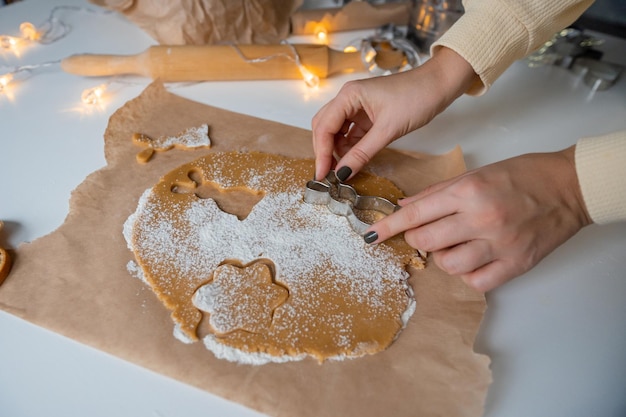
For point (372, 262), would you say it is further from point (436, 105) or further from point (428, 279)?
point (436, 105)

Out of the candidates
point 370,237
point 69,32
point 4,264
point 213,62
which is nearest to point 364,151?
point 370,237

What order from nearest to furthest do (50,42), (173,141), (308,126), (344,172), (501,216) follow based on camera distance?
(501,216) < (344,172) < (173,141) < (308,126) < (50,42)

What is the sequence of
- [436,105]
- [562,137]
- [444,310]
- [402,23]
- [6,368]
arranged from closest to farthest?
[6,368]
[444,310]
[436,105]
[562,137]
[402,23]

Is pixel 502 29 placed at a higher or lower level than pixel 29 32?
higher

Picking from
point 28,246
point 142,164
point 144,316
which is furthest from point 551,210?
point 28,246

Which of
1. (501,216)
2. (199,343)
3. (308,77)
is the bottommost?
(199,343)

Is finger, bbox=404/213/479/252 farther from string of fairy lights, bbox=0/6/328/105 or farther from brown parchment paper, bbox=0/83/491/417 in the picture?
string of fairy lights, bbox=0/6/328/105

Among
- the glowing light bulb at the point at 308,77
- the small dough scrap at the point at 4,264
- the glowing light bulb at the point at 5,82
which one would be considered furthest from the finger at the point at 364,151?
the glowing light bulb at the point at 5,82

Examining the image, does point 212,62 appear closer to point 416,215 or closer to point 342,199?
point 342,199
